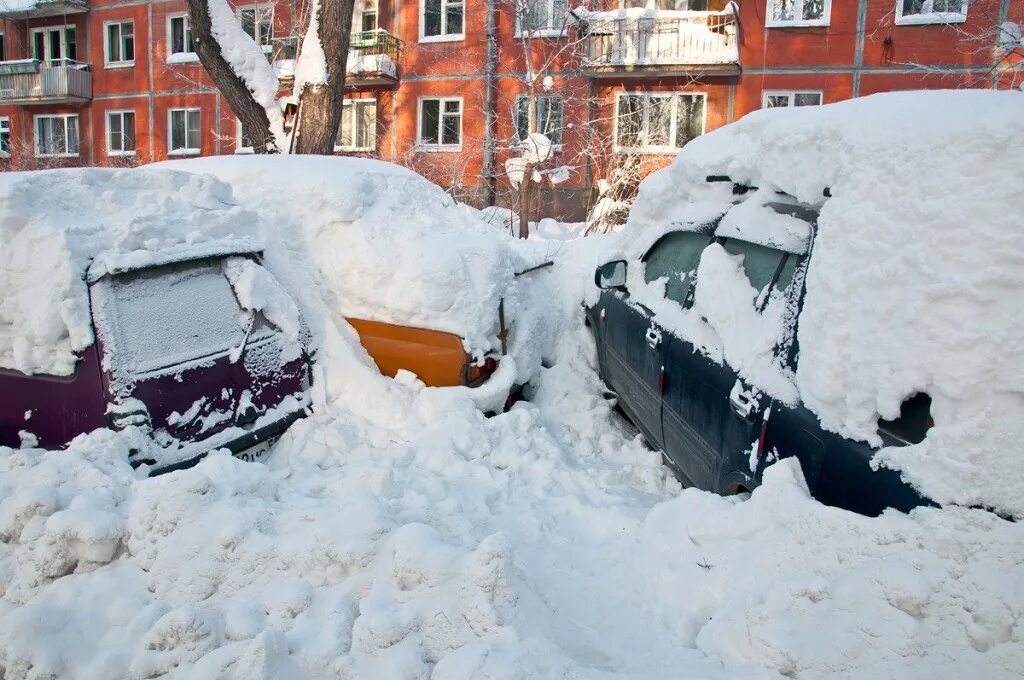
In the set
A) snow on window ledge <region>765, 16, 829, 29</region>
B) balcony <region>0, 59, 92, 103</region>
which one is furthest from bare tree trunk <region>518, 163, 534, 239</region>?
balcony <region>0, 59, 92, 103</region>

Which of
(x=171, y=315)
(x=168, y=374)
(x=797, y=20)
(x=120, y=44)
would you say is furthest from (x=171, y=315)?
(x=120, y=44)

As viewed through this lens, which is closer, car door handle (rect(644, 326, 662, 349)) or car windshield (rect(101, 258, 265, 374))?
car windshield (rect(101, 258, 265, 374))

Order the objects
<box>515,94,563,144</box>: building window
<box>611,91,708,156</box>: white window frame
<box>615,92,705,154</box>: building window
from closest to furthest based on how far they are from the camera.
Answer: <box>611,91,708,156</box>: white window frame, <box>615,92,705,154</box>: building window, <box>515,94,563,144</box>: building window

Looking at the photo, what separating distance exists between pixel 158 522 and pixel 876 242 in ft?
9.23

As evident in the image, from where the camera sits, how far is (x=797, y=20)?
17859 mm

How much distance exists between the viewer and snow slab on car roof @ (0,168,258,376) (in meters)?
3.46

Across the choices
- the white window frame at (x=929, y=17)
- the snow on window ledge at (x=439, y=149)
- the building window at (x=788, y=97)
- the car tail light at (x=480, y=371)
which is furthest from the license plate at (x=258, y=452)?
the white window frame at (x=929, y=17)

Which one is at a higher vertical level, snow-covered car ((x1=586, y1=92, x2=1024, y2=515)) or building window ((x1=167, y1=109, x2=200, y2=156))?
building window ((x1=167, y1=109, x2=200, y2=156))

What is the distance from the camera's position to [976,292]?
2.13 m

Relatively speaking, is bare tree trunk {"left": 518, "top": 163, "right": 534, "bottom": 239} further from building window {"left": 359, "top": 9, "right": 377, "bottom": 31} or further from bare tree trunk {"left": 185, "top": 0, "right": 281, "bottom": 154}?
building window {"left": 359, "top": 9, "right": 377, "bottom": 31}

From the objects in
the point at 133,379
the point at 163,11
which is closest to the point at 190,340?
the point at 133,379

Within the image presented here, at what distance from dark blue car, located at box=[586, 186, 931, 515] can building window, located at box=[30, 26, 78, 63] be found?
28860mm

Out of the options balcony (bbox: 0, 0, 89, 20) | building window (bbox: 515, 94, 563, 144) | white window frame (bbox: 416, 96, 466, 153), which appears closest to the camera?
building window (bbox: 515, 94, 563, 144)

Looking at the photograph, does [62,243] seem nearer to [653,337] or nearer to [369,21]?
[653,337]
